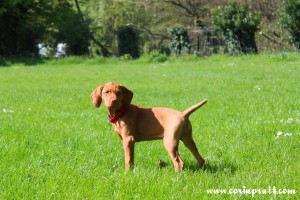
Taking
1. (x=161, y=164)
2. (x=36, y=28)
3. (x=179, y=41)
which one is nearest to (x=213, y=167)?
(x=161, y=164)

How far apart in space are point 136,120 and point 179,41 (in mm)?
24958

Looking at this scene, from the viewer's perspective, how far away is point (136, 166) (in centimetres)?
383

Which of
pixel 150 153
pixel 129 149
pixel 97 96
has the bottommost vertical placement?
pixel 150 153

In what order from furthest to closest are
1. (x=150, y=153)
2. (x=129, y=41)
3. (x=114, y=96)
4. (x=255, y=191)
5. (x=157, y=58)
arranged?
1. (x=129, y=41)
2. (x=157, y=58)
3. (x=150, y=153)
4. (x=114, y=96)
5. (x=255, y=191)

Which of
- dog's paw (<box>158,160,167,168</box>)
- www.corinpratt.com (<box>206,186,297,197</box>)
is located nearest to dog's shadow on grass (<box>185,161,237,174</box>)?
dog's paw (<box>158,160,167,168</box>)

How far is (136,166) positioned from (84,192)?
30.0 inches

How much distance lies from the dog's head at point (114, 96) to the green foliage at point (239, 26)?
22357 mm

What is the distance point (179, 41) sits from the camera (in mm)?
28281

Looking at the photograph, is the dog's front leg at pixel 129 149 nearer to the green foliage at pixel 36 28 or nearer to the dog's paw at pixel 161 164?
the dog's paw at pixel 161 164

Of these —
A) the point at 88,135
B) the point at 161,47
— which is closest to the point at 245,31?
the point at 161,47

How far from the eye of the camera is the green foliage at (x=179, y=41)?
28109 mm

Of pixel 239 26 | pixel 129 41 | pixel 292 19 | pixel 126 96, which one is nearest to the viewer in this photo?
pixel 126 96

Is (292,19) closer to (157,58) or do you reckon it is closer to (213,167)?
(157,58)

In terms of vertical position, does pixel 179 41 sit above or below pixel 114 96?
below
